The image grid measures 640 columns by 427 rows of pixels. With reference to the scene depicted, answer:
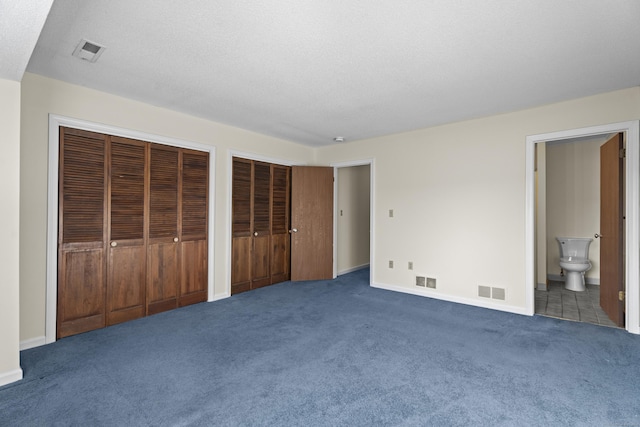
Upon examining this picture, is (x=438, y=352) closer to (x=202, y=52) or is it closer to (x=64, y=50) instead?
(x=202, y=52)

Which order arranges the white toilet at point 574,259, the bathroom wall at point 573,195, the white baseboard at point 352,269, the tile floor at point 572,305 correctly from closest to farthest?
1. the tile floor at point 572,305
2. the white toilet at point 574,259
3. the bathroom wall at point 573,195
4. the white baseboard at point 352,269

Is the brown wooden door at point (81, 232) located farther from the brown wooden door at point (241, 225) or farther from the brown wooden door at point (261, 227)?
the brown wooden door at point (261, 227)

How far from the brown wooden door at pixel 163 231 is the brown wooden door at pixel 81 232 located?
1.55 ft

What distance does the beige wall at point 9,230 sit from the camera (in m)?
2.15

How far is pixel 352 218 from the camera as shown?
20.3 feet

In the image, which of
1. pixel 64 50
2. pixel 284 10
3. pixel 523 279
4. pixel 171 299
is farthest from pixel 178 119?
pixel 523 279

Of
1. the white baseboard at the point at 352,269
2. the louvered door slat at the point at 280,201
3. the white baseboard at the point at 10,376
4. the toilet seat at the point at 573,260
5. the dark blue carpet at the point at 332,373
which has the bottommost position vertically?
the dark blue carpet at the point at 332,373

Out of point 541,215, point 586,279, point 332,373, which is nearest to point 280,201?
point 332,373

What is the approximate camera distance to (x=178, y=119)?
3801 millimetres

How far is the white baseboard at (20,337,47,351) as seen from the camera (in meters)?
2.69

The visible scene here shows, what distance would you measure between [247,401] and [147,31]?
251 centimetres

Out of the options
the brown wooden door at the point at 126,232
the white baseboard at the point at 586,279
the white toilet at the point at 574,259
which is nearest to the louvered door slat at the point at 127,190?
the brown wooden door at the point at 126,232

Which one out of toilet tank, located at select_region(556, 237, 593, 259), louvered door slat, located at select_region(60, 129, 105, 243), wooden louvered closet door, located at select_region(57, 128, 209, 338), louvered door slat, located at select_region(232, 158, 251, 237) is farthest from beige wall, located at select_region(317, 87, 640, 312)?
louvered door slat, located at select_region(60, 129, 105, 243)

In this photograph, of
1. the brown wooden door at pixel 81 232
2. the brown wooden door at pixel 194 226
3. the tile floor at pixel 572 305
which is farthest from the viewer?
the brown wooden door at pixel 194 226
